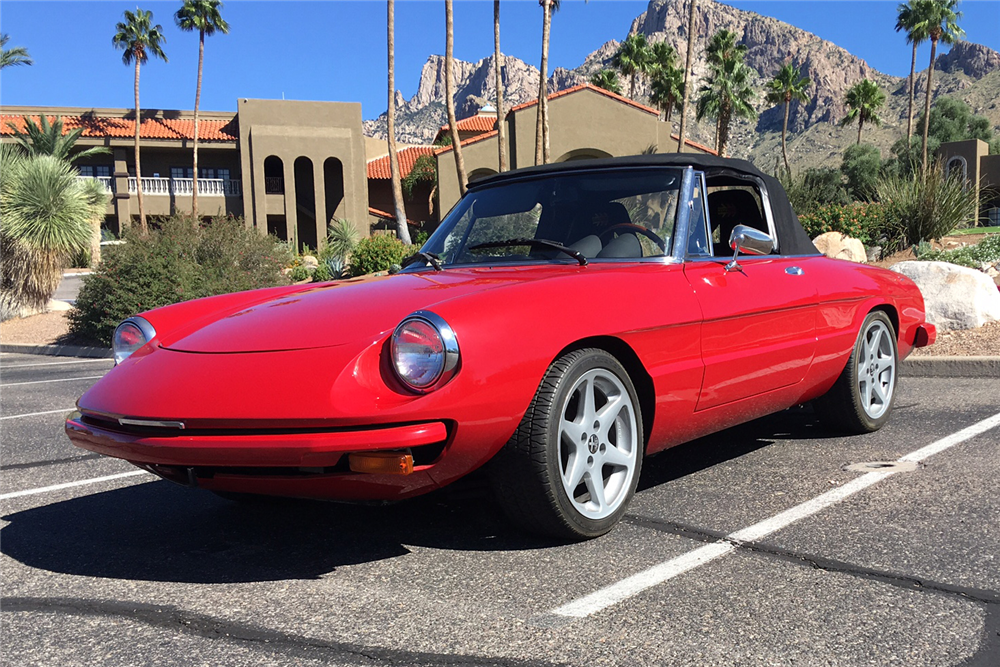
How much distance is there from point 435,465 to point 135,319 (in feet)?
6.32

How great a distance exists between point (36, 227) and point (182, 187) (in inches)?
807

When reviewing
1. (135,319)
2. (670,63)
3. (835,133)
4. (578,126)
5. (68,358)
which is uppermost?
(835,133)

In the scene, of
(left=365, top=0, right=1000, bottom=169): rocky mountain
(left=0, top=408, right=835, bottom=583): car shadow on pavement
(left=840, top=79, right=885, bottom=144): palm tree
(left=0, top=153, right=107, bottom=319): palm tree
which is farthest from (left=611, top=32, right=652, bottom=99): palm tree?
(left=365, top=0, right=1000, bottom=169): rocky mountain

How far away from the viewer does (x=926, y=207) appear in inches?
542

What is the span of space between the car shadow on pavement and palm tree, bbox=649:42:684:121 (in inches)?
1693

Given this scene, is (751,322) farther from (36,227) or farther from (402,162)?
(402,162)

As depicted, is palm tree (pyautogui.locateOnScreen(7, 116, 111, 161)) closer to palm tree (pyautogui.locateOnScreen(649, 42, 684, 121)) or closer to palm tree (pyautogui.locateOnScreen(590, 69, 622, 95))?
palm tree (pyautogui.locateOnScreen(590, 69, 622, 95))

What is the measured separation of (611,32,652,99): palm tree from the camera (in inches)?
1790

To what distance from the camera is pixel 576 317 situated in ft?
10.5

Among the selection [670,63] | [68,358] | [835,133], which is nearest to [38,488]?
[68,358]

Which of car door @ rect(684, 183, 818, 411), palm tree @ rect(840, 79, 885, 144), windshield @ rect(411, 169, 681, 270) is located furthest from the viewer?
palm tree @ rect(840, 79, 885, 144)

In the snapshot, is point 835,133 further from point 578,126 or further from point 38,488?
point 38,488

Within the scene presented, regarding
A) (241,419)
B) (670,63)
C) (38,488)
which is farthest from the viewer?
(670,63)

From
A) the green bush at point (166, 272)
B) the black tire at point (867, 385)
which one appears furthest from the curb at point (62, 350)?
the black tire at point (867, 385)
